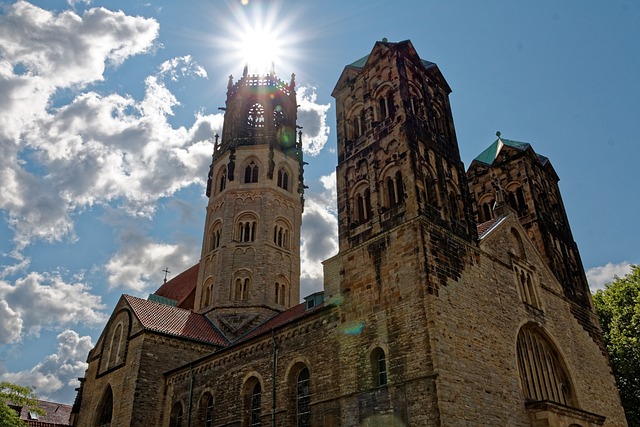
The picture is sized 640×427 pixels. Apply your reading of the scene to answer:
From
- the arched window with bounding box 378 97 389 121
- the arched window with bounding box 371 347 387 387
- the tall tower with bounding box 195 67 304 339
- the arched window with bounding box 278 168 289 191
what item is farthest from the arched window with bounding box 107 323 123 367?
the arched window with bounding box 378 97 389 121

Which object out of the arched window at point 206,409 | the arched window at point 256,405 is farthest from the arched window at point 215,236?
the arched window at point 256,405

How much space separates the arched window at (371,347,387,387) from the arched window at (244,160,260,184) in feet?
75.3

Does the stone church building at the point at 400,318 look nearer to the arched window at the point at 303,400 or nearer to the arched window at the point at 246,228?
the arched window at the point at 303,400

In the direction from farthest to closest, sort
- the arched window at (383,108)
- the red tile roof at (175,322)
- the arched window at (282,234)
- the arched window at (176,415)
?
the arched window at (282,234) < the red tile roof at (175,322) < the arched window at (176,415) < the arched window at (383,108)

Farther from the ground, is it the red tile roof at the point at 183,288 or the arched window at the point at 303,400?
the red tile roof at the point at 183,288

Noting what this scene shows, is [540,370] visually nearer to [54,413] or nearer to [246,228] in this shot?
[246,228]

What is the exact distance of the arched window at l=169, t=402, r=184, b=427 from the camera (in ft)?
78.1

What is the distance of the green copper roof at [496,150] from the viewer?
28.5 metres

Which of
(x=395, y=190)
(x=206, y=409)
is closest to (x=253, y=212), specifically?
(x=206, y=409)

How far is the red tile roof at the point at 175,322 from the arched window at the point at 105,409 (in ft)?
13.5

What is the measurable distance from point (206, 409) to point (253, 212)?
1542cm

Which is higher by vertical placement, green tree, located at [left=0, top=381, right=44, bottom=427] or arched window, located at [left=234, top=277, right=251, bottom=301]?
arched window, located at [left=234, top=277, right=251, bottom=301]

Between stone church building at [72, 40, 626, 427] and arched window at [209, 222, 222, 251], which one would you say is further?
arched window at [209, 222, 222, 251]

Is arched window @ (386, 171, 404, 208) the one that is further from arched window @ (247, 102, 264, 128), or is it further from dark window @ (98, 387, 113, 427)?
arched window @ (247, 102, 264, 128)
